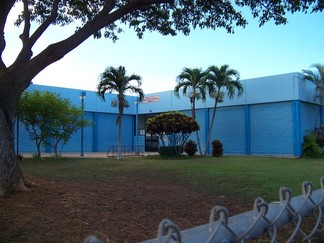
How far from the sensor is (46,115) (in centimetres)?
2128

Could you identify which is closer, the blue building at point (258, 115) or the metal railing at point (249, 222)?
the metal railing at point (249, 222)

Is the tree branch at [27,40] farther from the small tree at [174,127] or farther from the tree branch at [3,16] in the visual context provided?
the small tree at [174,127]

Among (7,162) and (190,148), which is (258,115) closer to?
(190,148)

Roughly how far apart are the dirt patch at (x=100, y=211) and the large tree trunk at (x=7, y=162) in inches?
12.5

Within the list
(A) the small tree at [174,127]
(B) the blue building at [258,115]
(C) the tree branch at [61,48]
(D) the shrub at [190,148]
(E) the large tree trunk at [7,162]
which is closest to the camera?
(E) the large tree trunk at [7,162]

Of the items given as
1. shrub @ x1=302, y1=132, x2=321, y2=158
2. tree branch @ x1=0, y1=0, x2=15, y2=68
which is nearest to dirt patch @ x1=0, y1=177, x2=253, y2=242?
tree branch @ x1=0, y1=0, x2=15, y2=68

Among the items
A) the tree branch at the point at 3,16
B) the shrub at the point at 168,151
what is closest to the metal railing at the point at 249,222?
the tree branch at the point at 3,16

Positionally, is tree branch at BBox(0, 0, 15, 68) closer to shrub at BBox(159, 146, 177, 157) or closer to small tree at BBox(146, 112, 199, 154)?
small tree at BBox(146, 112, 199, 154)

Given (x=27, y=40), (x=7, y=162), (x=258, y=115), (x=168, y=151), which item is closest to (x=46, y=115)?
(x=168, y=151)

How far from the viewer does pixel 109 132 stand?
130ft

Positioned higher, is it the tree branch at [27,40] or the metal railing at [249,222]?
the tree branch at [27,40]

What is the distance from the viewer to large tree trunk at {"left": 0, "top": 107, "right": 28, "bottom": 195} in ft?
24.1

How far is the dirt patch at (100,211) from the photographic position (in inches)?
199

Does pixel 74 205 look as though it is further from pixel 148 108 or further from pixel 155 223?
pixel 148 108
